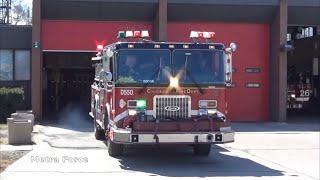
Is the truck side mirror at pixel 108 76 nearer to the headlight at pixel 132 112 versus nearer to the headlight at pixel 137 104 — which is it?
the headlight at pixel 137 104

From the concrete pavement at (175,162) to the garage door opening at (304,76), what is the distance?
10542mm

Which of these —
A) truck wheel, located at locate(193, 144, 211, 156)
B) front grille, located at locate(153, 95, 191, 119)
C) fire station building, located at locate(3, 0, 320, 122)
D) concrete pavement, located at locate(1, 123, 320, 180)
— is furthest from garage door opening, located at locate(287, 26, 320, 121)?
front grille, located at locate(153, 95, 191, 119)

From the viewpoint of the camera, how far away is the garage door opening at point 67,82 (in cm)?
2494

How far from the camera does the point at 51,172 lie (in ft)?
32.7

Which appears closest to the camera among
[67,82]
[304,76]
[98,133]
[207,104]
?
[207,104]

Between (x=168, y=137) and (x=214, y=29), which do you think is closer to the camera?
(x=168, y=137)

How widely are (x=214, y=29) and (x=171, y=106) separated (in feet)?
36.4

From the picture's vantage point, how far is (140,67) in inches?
432

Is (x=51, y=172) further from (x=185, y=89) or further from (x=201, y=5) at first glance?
(x=201, y=5)

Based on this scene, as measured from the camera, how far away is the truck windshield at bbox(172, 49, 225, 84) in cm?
1113

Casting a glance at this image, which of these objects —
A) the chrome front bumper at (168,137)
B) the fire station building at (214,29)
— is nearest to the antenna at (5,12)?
the fire station building at (214,29)

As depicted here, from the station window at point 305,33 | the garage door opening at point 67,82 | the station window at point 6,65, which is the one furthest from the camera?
the station window at point 305,33

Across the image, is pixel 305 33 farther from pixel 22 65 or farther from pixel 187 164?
pixel 187 164

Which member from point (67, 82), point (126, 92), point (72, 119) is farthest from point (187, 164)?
point (67, 82)
